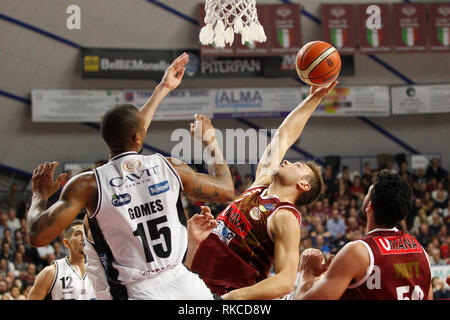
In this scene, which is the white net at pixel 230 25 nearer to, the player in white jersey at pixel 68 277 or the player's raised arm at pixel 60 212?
the player in white jersey at pixel 68 277

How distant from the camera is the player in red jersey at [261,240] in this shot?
3279 mm

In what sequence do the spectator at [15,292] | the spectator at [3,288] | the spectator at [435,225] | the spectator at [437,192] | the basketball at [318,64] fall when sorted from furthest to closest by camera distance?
1. the spectator at [437,192]
2. the spectator at [435,225]
3. the spectator at [3,288]
4. the spectator at [15,292]
5. the basketball at [318,64]

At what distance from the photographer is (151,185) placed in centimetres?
292

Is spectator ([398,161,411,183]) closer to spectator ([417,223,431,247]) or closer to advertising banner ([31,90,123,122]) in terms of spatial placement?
spectator ([417,223,431,247])

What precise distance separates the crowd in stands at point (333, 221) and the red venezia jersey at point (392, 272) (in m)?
7.03

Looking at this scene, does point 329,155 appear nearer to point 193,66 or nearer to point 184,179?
point 193,66

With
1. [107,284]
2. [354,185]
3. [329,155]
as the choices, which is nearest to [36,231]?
[107,284]

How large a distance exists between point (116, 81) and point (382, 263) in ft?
40.8

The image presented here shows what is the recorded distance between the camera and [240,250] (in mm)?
3641

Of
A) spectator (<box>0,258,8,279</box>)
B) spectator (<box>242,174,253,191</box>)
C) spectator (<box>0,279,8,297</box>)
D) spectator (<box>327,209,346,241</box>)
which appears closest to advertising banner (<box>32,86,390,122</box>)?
spectator (<box>242,174,253,191</box>)

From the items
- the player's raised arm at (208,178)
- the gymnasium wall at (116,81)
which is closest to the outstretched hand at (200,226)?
the player's raised arm at (208,178)

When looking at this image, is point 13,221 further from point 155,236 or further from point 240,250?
point 155,236

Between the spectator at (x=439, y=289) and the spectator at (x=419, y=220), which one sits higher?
the spectator at (x=419, y=220)
